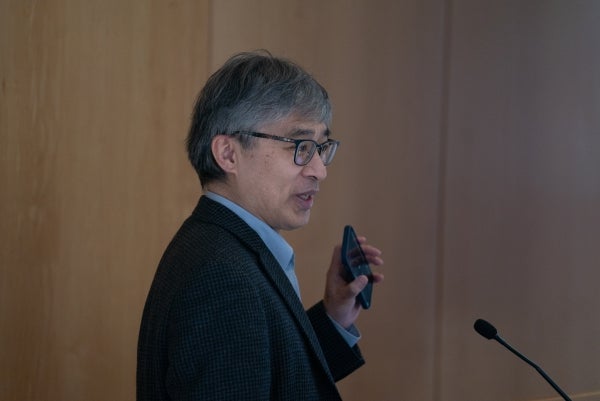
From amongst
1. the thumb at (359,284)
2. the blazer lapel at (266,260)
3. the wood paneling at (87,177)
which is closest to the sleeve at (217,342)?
the blazer lapel at (266,260)

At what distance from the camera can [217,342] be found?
3.29 ft

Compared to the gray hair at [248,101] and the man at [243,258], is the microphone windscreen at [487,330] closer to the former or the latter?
the man at [243,258]

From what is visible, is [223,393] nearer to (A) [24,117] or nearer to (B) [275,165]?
(B) [275,165]

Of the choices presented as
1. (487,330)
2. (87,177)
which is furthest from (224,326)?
(87,177)

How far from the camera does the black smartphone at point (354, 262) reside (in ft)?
5.18

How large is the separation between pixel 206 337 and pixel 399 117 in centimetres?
189

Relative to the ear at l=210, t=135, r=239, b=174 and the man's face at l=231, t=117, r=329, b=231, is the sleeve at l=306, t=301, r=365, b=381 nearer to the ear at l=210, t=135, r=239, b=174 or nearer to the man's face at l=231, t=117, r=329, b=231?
the man's face at l=231, t=117, r=329, b=231

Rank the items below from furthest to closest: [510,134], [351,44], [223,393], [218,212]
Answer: [510,134] → [351,44] → [218,212] → [223,393]

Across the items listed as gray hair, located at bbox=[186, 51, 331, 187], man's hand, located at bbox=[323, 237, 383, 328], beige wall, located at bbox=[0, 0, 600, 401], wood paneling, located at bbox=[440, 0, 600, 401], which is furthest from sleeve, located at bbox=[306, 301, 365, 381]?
wood paneling, located at bbox=[440, 0, 600, 401]

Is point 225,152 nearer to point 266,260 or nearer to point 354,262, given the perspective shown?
point 266,260

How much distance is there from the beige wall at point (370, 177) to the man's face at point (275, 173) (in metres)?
0.98

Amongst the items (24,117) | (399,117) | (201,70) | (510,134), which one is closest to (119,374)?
(24,117)

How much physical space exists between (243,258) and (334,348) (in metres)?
0.58

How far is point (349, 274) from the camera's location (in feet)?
5.35
